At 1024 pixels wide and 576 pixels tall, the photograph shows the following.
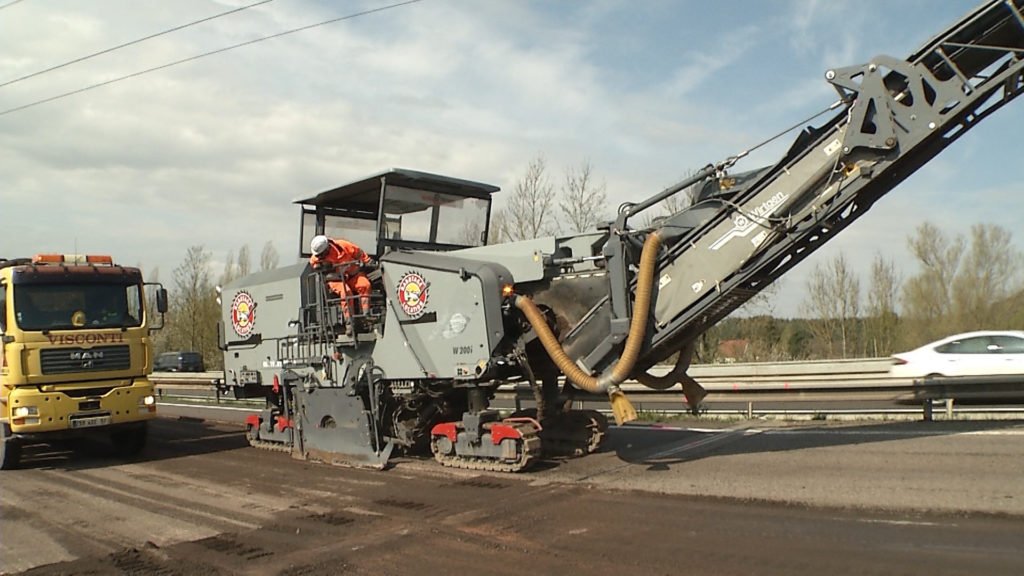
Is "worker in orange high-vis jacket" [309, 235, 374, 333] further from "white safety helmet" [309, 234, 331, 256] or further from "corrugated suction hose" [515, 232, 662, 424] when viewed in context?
"corrugated suction hose" [515, 232, 662, 424]

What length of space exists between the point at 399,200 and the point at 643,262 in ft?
12.2

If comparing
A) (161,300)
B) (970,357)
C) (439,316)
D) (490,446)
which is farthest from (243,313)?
(970,357)

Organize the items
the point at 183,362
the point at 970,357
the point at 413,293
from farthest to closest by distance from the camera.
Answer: the point at 183,362, the point at 970,357, the point at 413,293

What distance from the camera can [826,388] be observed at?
11.3 metres

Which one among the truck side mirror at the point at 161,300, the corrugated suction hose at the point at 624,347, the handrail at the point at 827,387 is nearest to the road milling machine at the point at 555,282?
the corrugated suction hose at the point at 624,347

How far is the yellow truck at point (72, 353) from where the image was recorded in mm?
10531

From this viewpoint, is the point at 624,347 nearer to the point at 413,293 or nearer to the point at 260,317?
the point at 413,293

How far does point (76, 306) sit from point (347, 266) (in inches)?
186

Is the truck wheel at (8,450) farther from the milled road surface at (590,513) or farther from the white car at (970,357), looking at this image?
the white car at (970,357)

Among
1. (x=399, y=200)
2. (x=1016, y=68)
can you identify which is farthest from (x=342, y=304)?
(x=1016, y=68)

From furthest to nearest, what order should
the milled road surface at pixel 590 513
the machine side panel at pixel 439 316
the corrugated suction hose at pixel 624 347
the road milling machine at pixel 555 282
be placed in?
the machine side panel at pixel 439 316, the corrugated suction hose at pixel 624 347, the road milling machine at pixel 555 282, the milled road surface at pixel 590 513

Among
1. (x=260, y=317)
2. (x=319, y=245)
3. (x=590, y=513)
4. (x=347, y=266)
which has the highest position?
(x=319, y=245)

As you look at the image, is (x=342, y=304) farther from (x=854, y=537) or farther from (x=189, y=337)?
(x=189, y=337)

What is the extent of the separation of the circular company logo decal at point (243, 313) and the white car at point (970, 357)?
11100 millimetres
